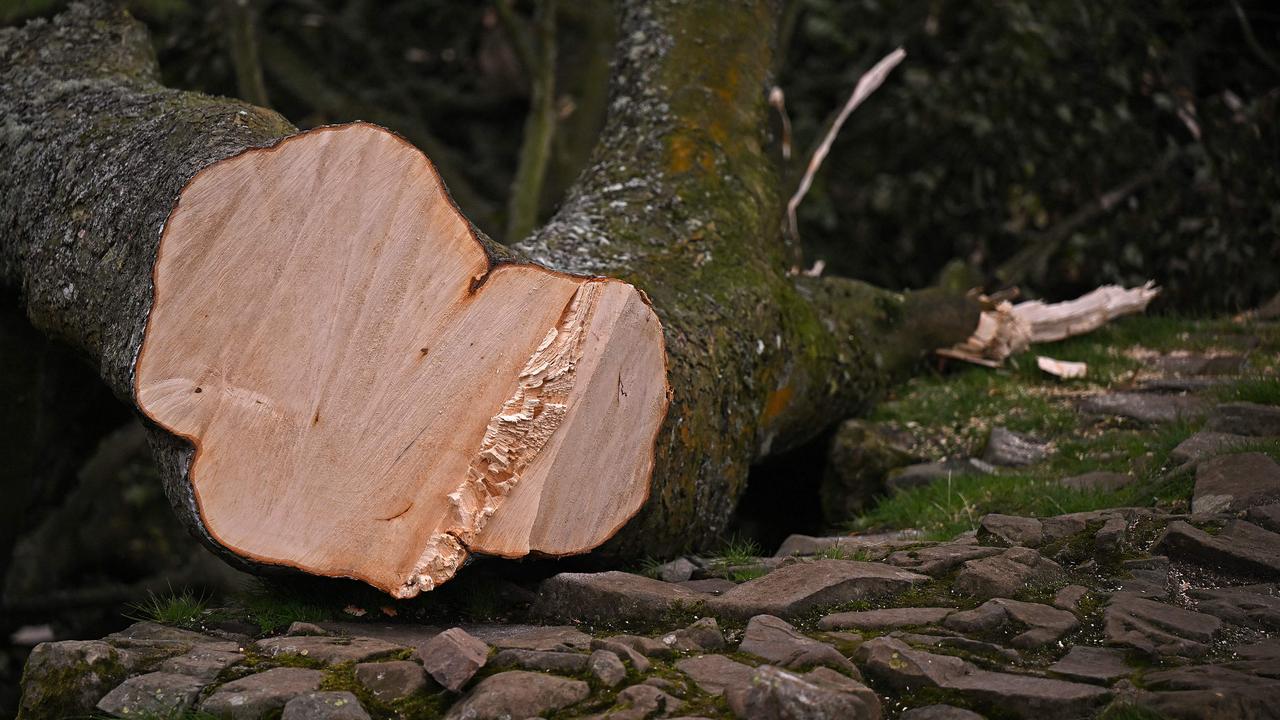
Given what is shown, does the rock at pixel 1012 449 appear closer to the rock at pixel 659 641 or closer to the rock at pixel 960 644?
the rock at pixel 960 644

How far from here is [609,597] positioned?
2826mm

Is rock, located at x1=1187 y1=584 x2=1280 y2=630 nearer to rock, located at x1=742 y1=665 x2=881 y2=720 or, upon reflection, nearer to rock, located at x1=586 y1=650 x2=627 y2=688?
rock, located at x1=742 y1=665 x2=881 y2=720

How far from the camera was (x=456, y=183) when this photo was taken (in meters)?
7.04

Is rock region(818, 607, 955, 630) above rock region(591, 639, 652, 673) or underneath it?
underneath

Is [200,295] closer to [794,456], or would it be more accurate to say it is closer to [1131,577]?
[1131,577]

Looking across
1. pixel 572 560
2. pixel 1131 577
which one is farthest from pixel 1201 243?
pixel 572 560

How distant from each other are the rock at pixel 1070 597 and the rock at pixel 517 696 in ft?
3.58

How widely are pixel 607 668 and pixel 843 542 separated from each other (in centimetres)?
129

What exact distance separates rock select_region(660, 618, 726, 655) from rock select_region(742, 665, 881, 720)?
0.37 meters

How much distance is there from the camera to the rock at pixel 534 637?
2.48 m

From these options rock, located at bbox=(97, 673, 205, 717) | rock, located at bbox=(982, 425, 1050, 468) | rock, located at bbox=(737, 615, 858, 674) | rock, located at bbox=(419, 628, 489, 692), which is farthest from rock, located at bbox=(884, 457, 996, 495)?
rock, located at bbox=(97, 673, 205, 717)

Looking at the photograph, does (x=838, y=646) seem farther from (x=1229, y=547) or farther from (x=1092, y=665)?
(x=1229, y=547)

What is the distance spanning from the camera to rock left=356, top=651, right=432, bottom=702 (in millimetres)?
2328

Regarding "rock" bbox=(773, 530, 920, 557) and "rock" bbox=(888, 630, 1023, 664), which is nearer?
"rock" bbox=(888, 630, 1023, 664)
